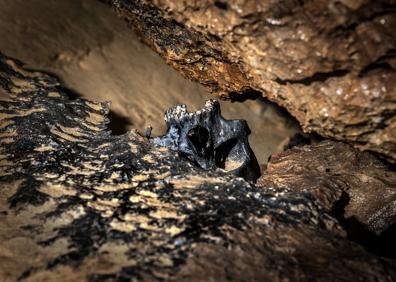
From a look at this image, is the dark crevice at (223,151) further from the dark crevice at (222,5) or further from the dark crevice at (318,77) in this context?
the dark crevice at (222,5)

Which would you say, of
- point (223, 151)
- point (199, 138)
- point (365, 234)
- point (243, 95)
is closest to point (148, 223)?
point (199, 138)

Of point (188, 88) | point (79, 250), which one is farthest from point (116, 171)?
point (188, 88)

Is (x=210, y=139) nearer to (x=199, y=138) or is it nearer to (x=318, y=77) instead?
(x=199, y=138)

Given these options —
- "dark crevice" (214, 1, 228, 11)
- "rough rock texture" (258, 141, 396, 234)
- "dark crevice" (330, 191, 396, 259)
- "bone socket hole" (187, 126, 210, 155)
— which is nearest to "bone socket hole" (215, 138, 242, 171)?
"bone socket hole" (187, 126, 210, 155)

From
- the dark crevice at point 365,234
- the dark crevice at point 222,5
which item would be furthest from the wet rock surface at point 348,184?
the dark crevice at point 222,5

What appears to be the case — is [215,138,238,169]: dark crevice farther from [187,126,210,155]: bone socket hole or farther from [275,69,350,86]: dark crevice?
[275,69,350,86]: dark crevice

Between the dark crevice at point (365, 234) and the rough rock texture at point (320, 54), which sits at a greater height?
the rough rock texture at point (320, 54)
